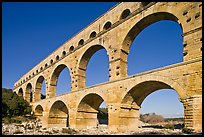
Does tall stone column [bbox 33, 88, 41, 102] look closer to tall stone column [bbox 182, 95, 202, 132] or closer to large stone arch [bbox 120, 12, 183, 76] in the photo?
large stone arch [bbox 120, 12, 183, 76]

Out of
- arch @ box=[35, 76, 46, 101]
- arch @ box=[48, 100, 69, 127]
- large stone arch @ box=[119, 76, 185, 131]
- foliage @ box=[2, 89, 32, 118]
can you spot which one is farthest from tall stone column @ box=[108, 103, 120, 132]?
arch @ box=[35, 76, 46, 101]

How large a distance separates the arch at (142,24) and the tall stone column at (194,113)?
4882 mm

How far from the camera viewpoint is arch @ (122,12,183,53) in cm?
1456

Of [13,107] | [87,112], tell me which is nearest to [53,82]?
[13,107]

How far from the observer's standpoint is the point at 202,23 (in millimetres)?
11523

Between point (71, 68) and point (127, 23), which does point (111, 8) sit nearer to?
point (127, 23)

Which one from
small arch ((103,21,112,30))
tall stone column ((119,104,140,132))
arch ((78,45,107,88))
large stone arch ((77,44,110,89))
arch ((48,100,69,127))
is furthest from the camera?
arch ((48,100,69,127))

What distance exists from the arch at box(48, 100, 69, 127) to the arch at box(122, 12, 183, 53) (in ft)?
38.0

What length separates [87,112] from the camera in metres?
20.6

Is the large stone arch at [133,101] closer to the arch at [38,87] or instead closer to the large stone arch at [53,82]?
the large stone arch at [53,82]

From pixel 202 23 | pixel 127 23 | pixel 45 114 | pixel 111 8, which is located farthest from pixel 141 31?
pixel 45 114

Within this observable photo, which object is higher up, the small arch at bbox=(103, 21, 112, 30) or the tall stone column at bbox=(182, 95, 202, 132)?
the small arch at bbox=(103, 21, 112, 30)

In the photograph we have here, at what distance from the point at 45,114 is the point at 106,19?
1310 cm

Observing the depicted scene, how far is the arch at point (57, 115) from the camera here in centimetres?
2551
